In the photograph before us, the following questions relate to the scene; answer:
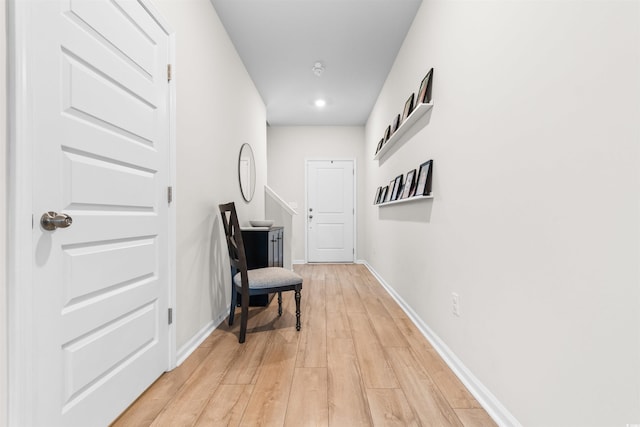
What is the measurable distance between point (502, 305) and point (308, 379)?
101 cm

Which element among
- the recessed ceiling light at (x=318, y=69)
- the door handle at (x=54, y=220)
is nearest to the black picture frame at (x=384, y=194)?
the recessed ceiling light at (x=318, y=69)

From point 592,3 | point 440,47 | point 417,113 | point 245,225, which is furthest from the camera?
point 245,225

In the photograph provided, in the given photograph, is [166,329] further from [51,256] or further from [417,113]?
[417,113]

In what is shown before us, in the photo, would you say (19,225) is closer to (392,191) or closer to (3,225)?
(3,225)

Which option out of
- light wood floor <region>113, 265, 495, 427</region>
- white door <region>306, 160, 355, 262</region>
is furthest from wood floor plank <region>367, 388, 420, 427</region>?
white door <region>306, 160, 355, 262</region>

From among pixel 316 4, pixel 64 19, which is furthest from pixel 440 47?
pixel 64 19

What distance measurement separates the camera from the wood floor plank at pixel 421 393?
1286mm

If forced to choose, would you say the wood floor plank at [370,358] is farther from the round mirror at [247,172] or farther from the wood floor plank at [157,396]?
the round mirror at [247,172]

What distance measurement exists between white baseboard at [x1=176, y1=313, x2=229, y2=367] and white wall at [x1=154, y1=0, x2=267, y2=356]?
0.08 ft

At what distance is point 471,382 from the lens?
1.49 meters

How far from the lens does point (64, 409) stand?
1.04 meters

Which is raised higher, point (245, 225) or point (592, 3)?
point (592, 3)

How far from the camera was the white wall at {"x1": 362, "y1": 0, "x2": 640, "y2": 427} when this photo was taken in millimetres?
795

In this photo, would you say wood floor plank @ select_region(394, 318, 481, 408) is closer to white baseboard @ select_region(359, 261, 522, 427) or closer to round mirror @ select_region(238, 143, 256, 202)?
white baseboard @ select_region(359, 261, 522, 427)
